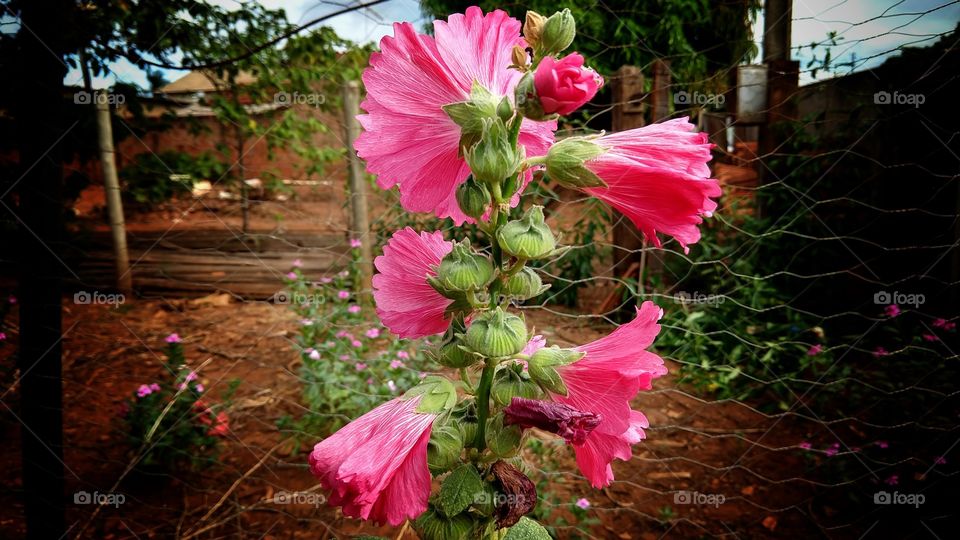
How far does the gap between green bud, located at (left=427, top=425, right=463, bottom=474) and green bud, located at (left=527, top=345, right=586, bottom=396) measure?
95mm

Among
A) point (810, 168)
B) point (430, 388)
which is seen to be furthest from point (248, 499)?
point (810, 168)

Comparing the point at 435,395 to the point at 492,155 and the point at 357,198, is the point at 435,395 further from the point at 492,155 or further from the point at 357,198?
the point at 357,198

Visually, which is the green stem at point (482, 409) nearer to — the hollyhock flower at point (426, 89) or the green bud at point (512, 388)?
the green bud at point (512, 388)

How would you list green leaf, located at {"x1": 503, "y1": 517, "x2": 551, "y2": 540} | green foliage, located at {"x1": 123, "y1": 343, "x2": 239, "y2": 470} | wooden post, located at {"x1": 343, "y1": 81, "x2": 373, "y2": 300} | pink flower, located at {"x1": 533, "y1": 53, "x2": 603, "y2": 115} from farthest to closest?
wooden post, located at {"x1": 343, "y1": 81, "x2": 373, "y2": 300} < green foliage, located at {"x1": 123, "y1": 343, "x2": 239, "y2": 470} < green leaf, located at {"x1": 503, "y1": 517, "x2": 551, "y2": 540} < pink flower, located at {"x1": 533, "y1": 53, "x2": 603, "y2": 115}

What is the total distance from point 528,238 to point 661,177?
0.14 metres

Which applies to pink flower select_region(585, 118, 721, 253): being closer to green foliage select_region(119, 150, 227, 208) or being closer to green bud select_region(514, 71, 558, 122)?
green bud select_region(514, 71, 558, 122)

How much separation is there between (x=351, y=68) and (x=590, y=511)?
2.51 meters

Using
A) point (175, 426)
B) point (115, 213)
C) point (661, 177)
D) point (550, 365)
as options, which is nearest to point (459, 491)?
point (550, 365)

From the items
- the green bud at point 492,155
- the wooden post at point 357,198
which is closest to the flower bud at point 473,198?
the green bud at point 492,155

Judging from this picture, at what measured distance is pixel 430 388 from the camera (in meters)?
0.61

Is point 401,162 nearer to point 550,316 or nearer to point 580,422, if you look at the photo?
point 580,422

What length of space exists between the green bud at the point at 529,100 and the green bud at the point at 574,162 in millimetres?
56

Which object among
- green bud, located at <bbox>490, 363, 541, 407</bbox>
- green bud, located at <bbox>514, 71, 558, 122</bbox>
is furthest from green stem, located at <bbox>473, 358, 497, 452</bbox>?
green bud, located at <bbox>514, 71, 558, 122</bbox>

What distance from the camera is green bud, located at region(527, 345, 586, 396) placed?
1.90 ft
